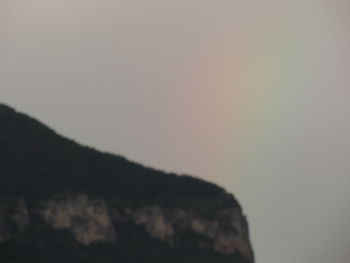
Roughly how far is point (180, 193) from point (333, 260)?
0.36 metres

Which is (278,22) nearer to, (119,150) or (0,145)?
(119,150)

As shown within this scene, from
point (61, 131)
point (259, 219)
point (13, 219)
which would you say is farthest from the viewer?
point (259, 219)

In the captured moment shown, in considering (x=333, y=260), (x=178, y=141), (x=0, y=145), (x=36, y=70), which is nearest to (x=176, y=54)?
(x=178, y=141)

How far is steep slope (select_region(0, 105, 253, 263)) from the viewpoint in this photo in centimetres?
93

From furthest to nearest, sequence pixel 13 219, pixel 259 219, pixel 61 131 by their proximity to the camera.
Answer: pixel 259 219
pixel 61 131
pixel 13 219

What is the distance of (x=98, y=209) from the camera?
3.26 feet

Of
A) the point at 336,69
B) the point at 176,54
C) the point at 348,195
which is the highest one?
the point at 336,69

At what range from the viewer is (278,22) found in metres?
1.19

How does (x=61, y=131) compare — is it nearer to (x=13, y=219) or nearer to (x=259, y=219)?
(x=13, y=219)

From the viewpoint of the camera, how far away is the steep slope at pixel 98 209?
3.05 ft

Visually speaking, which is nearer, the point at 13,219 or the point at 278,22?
the point at 13,219

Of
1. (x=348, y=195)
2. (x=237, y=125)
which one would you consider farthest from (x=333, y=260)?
(x=237, y=125)

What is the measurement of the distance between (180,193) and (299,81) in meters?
0.35

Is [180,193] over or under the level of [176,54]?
under
